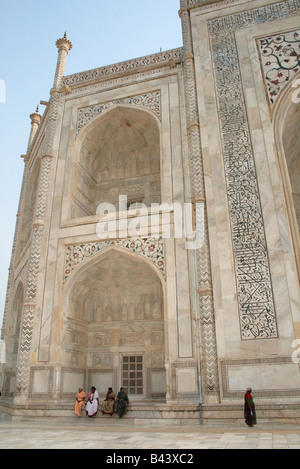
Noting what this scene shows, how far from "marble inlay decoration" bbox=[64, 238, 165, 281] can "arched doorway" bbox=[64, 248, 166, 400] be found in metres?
0.20

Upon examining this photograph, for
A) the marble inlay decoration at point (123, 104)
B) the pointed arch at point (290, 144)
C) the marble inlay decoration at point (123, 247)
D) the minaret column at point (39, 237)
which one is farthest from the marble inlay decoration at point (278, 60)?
the minaret column at point (39, 237)

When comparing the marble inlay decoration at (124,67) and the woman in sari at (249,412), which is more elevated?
the marble inlay decoration at (124,67)

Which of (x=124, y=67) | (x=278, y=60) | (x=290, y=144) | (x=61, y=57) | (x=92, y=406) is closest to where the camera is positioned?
(x=92, y=406)

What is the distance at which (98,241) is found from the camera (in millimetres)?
8664

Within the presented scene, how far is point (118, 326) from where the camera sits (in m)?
9.68

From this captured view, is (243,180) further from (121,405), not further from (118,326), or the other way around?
(121,405)

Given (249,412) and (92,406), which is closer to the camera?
(249,412)

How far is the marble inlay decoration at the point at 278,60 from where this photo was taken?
8523mm

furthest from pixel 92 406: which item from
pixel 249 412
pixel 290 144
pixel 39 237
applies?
pixel 290 144

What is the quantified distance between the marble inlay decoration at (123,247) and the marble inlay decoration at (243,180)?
1540mm

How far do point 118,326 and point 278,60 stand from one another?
7315 millimetres

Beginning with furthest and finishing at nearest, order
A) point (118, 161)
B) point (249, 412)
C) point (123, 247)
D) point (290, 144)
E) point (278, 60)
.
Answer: point (118, 161) → point (290, 144) → point (278, 60) → point (123, 247) → point (249, 412)

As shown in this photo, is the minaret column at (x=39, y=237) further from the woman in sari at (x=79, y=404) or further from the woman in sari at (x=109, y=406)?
the woman in sari at (x=109, y=406)

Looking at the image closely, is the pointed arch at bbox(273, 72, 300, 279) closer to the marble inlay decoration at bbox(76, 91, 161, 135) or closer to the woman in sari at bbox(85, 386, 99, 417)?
the marble inlay decoration at bbox(76, 91, 161, 135)
